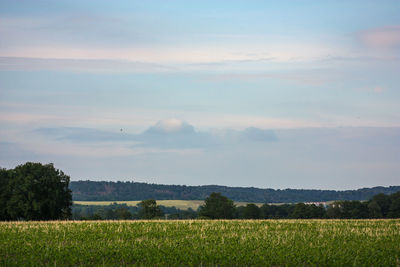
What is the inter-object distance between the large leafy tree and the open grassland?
24.7 metres

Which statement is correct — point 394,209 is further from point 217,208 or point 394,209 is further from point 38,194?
point 38,194

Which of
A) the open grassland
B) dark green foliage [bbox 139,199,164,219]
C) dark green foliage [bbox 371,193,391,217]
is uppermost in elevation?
dark green foliage [bbox 371,193,391,217]

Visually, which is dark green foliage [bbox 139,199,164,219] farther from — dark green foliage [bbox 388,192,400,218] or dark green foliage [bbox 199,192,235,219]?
dark green foliage [bbox 388,192,400,218]

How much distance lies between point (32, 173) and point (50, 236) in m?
34.6

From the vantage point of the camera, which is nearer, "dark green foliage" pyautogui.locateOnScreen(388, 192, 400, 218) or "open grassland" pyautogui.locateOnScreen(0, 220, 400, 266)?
"open grassland" pyautogui.locateOnScreen(0, 220, 400, 266)

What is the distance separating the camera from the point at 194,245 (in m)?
33.1

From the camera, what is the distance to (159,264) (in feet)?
91.3

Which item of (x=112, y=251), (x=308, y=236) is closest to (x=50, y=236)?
(x=112, y=251)

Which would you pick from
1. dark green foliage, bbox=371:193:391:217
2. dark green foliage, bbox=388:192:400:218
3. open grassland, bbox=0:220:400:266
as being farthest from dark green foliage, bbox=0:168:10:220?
dark green foliage, bbox=371:193:391:217

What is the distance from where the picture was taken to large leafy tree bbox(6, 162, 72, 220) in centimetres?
6744

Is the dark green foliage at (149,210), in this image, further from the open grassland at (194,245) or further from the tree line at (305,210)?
the open grassland at (194,245)

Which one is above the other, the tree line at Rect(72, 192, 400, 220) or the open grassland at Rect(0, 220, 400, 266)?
the tree line at Rect(72, 192, 400, 220)

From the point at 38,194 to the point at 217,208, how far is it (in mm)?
34230

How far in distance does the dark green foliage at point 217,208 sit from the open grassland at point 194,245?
48.2 meters
